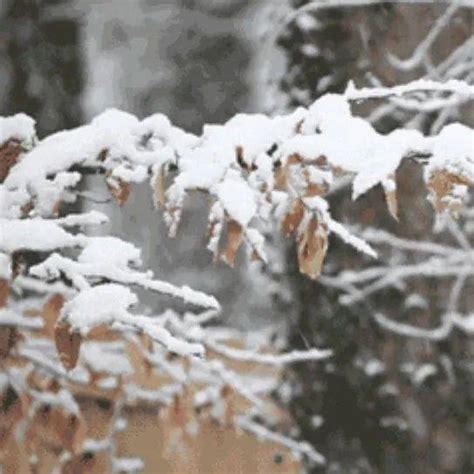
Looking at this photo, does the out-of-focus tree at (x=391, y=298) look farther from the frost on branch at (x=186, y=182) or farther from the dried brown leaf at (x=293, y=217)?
the dried brown leaf at (x=293, y=217)

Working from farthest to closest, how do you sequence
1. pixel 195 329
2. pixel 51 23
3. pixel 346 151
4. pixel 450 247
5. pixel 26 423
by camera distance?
pixel 51 23 → pixel 450 247 → pixel 26 423 → pixel 195 329 → pixel 346 151

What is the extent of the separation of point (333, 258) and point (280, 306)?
0.31m

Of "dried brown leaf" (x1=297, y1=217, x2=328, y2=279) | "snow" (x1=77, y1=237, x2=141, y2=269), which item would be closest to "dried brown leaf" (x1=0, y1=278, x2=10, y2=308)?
"snow" (x1=77, y1=237, x2=141, y2=269)

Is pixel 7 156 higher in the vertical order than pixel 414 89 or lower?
lower

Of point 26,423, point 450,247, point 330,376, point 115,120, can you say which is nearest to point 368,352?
point 330,376

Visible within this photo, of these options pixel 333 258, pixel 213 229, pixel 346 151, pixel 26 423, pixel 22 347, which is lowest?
pixel 333 258

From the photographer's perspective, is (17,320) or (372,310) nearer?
(17,320)

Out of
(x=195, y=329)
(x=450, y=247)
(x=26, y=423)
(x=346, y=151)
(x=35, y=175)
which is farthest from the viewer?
(x=450, y=247)

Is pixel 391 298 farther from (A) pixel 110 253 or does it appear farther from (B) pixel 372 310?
(A) pixel 110 253

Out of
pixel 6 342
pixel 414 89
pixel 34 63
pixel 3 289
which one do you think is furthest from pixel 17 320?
pixel 34 63

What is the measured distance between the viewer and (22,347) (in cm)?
329

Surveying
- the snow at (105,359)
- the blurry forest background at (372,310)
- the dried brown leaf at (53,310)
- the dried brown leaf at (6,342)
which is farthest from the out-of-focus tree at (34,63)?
the dried brown leaf at (53,310)

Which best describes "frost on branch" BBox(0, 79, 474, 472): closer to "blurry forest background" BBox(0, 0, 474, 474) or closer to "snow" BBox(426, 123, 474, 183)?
"snow" BBox(426, 123, 474, 183)

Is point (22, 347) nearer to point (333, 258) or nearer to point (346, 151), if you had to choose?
point (346, 151)
